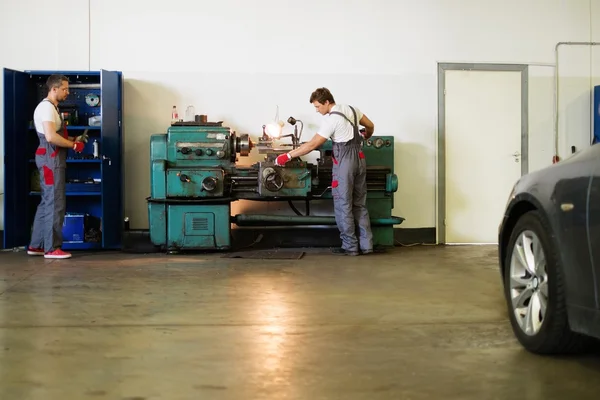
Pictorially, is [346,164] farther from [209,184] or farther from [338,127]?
[209,184]

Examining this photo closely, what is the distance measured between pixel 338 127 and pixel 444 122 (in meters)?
1.88

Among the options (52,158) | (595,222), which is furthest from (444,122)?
(595,222)

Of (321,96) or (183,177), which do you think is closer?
(321,96)

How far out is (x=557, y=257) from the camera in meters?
2.52

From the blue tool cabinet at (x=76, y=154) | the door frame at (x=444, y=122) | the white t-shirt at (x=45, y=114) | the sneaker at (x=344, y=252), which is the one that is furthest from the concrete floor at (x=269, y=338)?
the door frame at (x=444, y=122)

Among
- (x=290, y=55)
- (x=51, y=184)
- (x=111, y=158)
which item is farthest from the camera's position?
(x=290, y=55)

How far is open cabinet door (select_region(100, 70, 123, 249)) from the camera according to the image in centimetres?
677

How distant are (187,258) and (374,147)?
235cm

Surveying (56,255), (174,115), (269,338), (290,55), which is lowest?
(269,338)

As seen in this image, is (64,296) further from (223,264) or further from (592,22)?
(592,22)

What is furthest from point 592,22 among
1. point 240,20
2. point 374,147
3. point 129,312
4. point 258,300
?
point 129,312

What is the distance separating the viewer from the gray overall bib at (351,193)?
6.23m

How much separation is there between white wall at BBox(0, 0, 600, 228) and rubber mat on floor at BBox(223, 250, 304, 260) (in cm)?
144

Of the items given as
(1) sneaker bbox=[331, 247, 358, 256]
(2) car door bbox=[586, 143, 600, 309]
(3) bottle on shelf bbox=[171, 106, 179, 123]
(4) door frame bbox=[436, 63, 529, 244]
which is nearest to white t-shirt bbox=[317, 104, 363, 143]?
(1) sneaker bbox=[331, 247, 358, 256]
